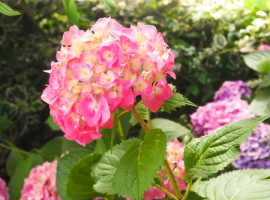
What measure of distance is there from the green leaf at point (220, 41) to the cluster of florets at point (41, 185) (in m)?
0.91

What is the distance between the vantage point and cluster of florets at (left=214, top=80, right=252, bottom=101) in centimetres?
103

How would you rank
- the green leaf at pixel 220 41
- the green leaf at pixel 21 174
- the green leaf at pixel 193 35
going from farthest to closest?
the green leaf at pixel 193 35
the green leaf at pixel 220 41
the green leaf at pixel 21 174

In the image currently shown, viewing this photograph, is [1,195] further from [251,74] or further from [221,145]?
[251,74]

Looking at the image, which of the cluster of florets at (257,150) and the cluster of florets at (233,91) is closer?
the cluster of florets at (257,150)

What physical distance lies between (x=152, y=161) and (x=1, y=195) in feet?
2.48

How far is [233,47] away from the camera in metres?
1.12

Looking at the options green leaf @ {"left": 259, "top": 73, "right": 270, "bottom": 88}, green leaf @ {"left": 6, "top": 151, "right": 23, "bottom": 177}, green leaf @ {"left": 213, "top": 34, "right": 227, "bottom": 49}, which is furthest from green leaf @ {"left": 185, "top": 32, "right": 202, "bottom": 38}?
green leaf @ {"left": 6, "top": 151, "right": 23, "bottom": 177}

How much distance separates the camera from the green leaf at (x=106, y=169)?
1.59 feet

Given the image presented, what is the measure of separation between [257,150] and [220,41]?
543 mm

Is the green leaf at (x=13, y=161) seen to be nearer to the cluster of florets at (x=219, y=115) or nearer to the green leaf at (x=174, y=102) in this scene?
the cluster of florets at (x=219, y=115)

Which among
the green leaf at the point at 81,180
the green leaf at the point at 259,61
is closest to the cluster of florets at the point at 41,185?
the green leaf at the point at 81,180

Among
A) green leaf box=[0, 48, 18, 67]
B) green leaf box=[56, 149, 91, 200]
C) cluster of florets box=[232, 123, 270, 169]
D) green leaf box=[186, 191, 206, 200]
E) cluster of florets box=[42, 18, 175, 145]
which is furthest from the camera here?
green leaf box=[0, 48, 18, 67]

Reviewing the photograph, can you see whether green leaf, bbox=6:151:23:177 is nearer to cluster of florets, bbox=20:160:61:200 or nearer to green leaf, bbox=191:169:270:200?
cluster of florets, bbox=20:160:61:200

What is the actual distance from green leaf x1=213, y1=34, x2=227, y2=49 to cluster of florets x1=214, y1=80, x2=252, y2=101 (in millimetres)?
189
